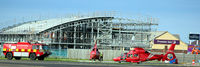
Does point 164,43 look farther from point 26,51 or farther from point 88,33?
point 26,51

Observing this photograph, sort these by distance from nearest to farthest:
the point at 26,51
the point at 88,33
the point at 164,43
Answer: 1. the point at 26,51
2. the point at 88,33
3. the point at 164,43

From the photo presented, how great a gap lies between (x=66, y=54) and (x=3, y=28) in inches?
1233

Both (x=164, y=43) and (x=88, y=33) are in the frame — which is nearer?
(x=88, y=33)

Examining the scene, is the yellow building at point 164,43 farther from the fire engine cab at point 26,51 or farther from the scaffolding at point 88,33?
the fire engine cab at point 26,51

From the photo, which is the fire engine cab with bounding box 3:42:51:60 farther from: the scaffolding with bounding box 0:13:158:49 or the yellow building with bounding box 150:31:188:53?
the yellow building with bounding box 150:31:188:53

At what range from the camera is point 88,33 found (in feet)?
251

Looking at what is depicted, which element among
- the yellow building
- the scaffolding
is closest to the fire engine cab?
the scaffolding

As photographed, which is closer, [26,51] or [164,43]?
[26,51]

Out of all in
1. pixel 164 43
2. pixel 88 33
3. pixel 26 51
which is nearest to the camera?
pixel 26 51

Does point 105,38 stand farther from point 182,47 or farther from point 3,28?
point 182,47

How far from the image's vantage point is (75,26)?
Answer: 7306 cm

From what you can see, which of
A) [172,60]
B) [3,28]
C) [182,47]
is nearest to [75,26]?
[3,28]

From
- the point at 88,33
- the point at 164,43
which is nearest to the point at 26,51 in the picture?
the point at 88,33

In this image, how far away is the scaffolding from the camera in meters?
71.8
